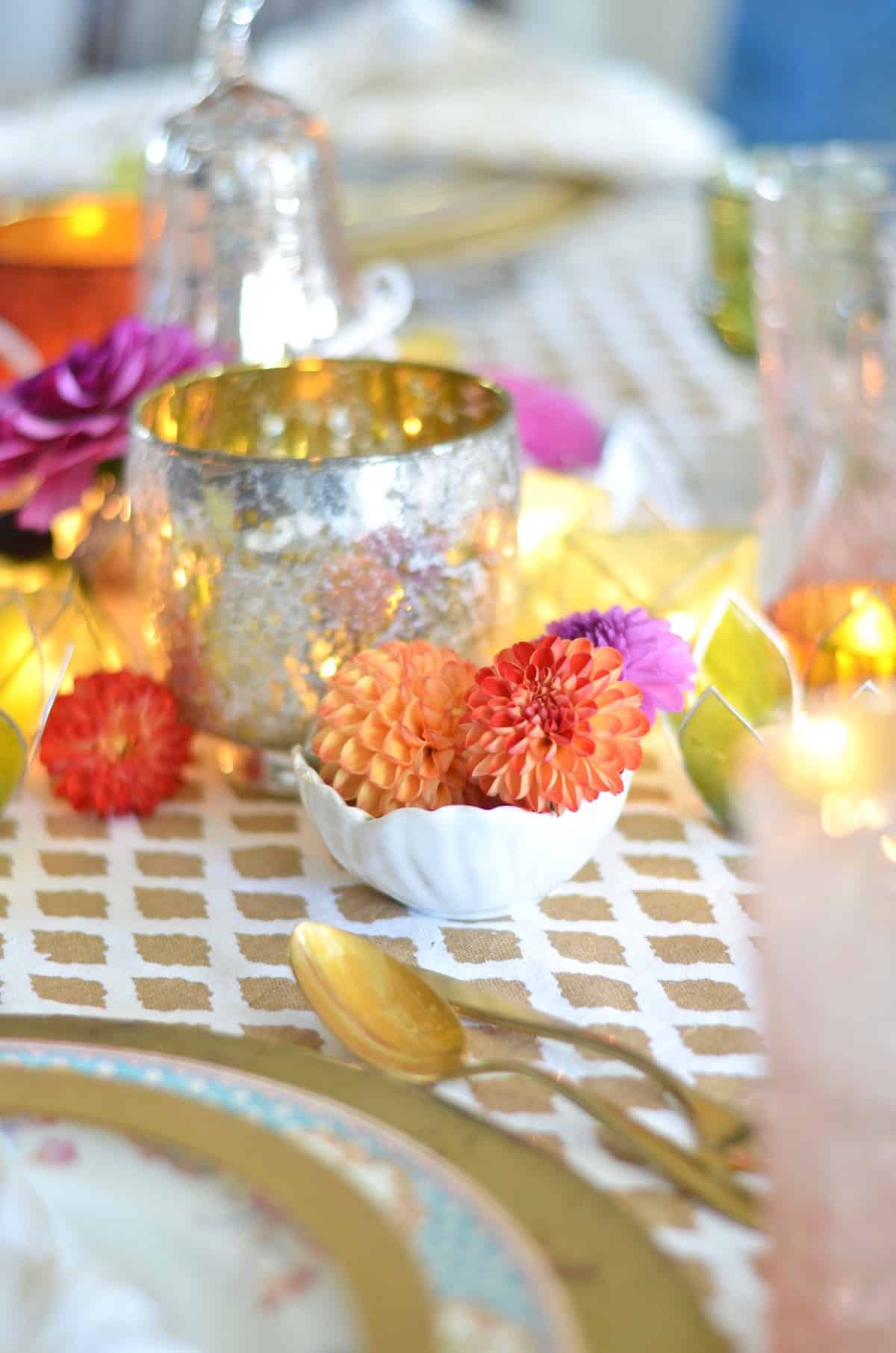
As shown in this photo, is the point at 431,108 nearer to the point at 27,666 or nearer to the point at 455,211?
the point at 455,211

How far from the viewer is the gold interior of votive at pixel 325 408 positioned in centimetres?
40

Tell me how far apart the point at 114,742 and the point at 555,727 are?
0.44 feet

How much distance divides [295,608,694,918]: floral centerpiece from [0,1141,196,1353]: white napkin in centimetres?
12

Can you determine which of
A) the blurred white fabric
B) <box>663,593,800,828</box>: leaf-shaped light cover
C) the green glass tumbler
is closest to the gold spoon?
<box>663,593,800,828</box>: leaf-shaped light cover

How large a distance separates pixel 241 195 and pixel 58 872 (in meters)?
0.28

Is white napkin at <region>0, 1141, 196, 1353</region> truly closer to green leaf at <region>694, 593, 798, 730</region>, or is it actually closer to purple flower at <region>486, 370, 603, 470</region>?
green leaf at <region>694, 593, 798, 730</region>

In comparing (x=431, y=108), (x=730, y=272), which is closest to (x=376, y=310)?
(x=730, y=272)

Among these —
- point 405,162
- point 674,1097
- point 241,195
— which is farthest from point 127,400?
point 405,162

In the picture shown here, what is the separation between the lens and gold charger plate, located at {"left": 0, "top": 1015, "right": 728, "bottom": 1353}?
0.19 m

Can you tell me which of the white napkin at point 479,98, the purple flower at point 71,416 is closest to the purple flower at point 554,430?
the purple flower at point 71,416

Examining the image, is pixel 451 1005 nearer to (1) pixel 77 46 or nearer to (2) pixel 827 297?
(2) pixel 827 297

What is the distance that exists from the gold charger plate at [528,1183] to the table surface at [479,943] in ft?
0.04

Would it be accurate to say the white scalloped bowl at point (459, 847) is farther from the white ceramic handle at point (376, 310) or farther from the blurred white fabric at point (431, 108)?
the blurred white fabric at point (431, 108)

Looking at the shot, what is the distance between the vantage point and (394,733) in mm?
308
